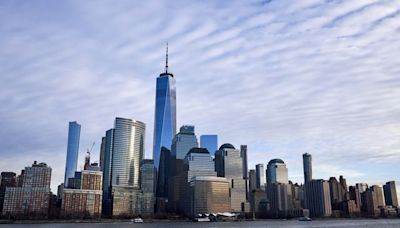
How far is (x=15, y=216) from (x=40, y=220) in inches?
573

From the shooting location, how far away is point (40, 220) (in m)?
194

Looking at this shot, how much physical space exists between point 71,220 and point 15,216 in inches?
1020

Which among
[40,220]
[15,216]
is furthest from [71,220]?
[15,216]

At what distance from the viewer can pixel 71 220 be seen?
198000mm

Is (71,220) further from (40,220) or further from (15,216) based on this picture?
(15,216)

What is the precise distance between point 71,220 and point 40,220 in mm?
13205

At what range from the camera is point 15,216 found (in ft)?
654
